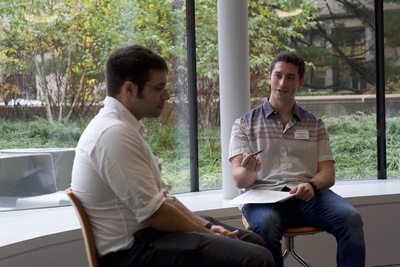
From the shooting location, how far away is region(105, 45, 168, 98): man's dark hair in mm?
2195

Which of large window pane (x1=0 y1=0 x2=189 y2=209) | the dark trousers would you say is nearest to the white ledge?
large window pane (x1=0 y1=0 x2=189 y2=209)

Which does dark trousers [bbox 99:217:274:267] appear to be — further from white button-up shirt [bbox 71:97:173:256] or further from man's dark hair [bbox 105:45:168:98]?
man's dark hair [bbox 105:45:168:98]

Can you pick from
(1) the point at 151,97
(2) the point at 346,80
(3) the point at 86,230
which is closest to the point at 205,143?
(2) the point at 346,80

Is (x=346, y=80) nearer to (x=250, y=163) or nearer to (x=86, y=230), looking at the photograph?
(x=250, y=163)

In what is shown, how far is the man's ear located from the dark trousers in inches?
20.2

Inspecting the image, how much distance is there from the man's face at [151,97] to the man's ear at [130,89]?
0.02 meters

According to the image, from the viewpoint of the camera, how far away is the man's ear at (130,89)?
221 centimetres

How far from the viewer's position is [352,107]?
16.5 ft

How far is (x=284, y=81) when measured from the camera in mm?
3283

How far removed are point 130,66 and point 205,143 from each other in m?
2.64

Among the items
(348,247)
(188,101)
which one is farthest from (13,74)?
(348,247)

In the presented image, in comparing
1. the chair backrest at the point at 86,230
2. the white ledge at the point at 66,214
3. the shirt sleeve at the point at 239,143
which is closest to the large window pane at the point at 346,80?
the white ledge at the point at 66,214

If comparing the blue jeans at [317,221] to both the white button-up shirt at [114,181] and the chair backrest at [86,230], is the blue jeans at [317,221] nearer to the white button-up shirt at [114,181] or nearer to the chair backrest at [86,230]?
the white button-up shirt at [114,181]

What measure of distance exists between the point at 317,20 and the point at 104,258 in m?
3.44
